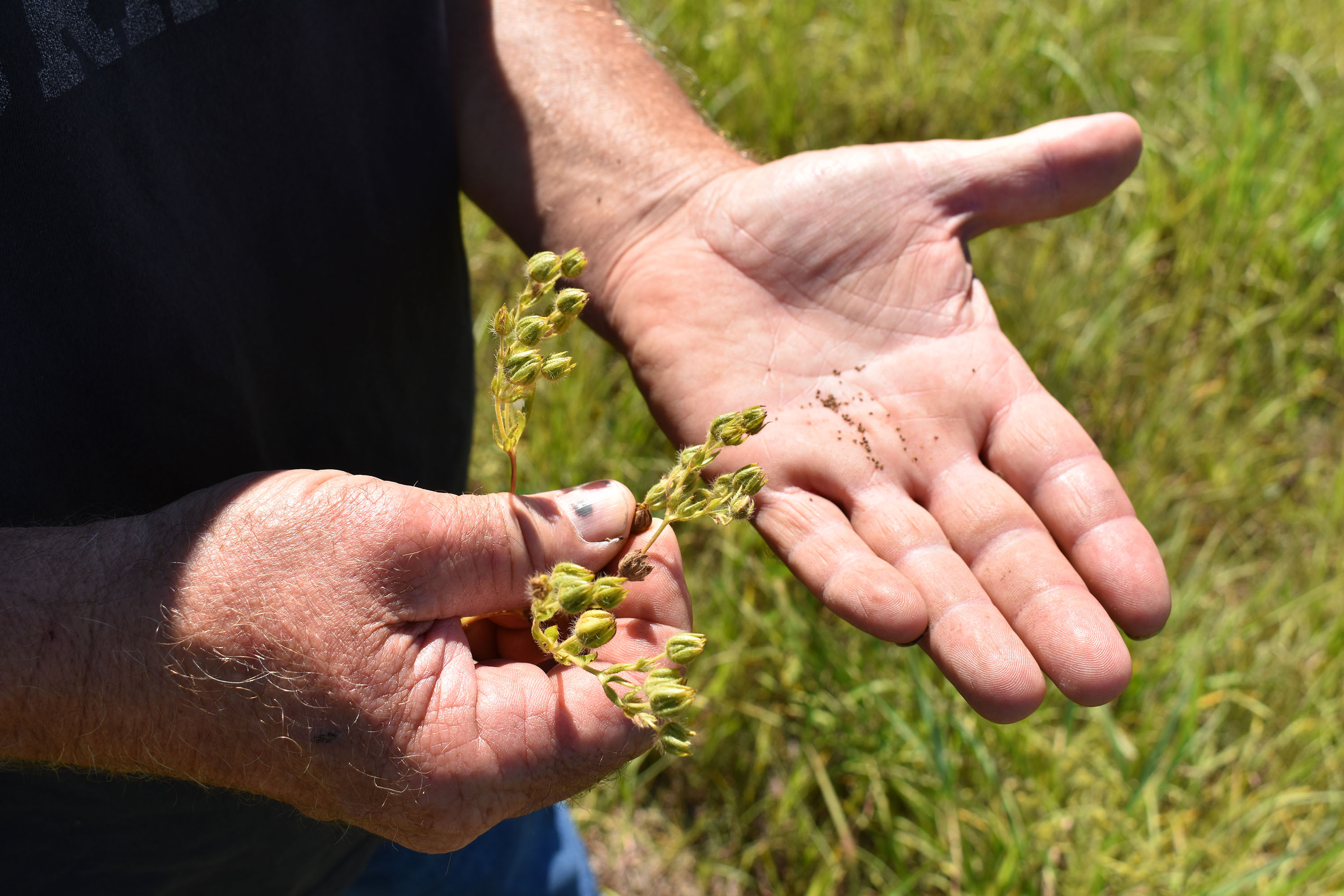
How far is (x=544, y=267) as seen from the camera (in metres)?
1.25

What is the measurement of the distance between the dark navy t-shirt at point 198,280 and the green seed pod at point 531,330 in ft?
1.69

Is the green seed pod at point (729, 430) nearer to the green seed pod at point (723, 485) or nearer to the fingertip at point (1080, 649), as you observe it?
the green seed pod at point (723, 485)

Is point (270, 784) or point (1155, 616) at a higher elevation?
point (270, 784)

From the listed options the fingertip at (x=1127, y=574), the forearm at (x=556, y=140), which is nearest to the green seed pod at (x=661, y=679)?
the fingertip at (x=1127, y=574)

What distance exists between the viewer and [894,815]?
7.82ft

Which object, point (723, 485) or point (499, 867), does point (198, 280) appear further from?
point (499, 867)

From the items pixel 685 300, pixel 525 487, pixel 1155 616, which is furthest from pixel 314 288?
pixel 1155 616

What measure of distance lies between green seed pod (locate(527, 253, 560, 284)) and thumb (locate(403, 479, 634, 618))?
291 mm

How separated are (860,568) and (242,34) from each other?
1.23 meters

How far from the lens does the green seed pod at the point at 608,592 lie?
111 centimetres

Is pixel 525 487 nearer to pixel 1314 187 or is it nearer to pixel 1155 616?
pixel 1155 616

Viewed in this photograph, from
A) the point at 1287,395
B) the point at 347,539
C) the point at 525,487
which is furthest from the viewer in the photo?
the point at 1287,395

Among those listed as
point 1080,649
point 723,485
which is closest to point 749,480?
point 723,485

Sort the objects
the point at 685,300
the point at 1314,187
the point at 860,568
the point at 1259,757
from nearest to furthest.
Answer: the point at 860,568 < the point at 685,300 < the point at 1259,757 < the point at 1314,187
